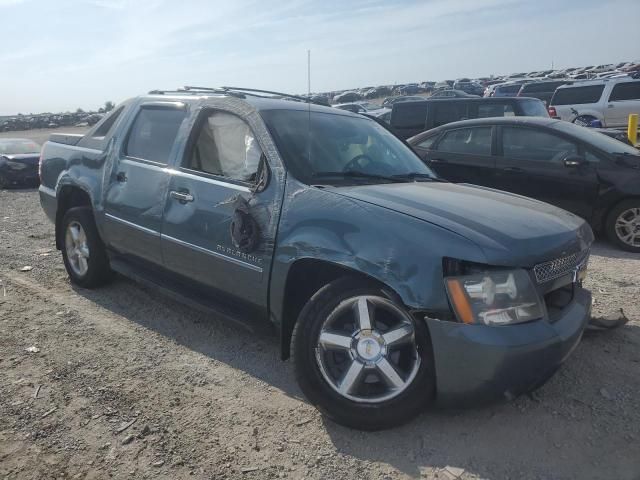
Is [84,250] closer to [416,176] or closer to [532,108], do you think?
[416,176]

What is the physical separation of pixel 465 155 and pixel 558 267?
194 inches

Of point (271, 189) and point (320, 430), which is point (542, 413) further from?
point (271, 189)

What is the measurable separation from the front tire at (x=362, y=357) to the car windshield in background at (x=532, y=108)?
28.4 ft

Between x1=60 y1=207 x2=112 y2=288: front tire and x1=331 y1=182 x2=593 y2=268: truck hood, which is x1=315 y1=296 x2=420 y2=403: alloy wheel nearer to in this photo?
x1=331 y1=182 x2=593 y2=268: truck hood

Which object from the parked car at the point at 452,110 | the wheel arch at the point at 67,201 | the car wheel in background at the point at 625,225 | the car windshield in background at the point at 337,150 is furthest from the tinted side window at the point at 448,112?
the wheel arch at the point at 67,201

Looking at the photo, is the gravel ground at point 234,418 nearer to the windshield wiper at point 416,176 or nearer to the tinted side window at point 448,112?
the windshield wiper at point 416,176

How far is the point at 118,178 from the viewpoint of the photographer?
458 centimetres

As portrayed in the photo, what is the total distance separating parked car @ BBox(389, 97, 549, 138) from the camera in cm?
1048

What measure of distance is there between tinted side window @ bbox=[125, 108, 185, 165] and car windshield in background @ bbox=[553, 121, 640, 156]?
5013 millimetres

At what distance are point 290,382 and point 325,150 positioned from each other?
5.00ft

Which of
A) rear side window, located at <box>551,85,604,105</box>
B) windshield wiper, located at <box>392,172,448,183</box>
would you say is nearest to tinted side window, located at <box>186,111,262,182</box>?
windshield wiper, located at <box>392,172,448,183</box>

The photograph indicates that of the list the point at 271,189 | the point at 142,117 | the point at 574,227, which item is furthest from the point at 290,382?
the point at 142,117

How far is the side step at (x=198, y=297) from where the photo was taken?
3496 mm

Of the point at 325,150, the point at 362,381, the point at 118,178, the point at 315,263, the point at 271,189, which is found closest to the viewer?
the point at 362,381
